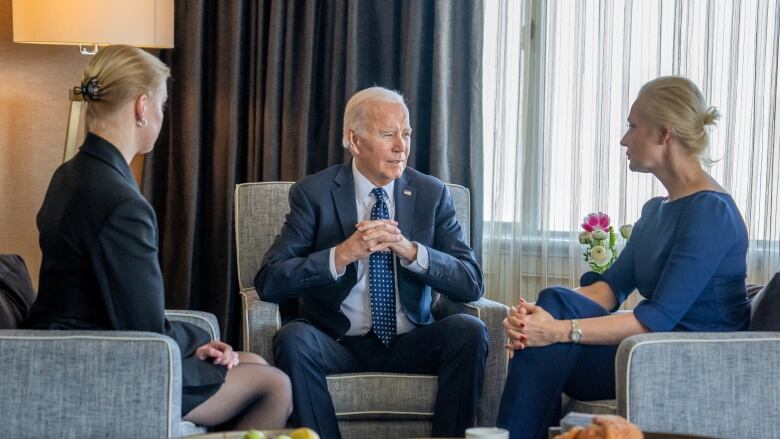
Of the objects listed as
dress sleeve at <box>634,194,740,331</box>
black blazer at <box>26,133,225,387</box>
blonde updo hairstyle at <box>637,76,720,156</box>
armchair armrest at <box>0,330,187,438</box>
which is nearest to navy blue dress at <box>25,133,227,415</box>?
black blazer at <box>26,133,225,387</box>

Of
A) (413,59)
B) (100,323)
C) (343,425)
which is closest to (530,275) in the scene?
(413,59)

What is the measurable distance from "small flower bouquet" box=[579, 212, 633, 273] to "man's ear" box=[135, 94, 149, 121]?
170cm

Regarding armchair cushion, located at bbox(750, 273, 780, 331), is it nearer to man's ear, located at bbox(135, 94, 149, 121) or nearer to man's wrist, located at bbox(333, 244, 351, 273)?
man's wrist, located at bbox(333, 244, 351, 273)

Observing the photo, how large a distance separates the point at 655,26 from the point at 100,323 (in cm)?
239

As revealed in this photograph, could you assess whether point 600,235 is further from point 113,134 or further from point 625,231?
point 113,134

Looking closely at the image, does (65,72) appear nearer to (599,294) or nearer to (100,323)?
(100,323)

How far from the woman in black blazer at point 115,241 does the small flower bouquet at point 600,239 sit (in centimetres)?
143

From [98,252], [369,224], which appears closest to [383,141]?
[369,224]

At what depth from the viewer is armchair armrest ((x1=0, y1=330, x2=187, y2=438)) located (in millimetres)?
2371

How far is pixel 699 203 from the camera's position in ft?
9.05

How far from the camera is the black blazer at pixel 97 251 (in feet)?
7.94

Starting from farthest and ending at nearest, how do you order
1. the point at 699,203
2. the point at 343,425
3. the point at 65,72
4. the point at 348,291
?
the point at 65,72 < the point at 348,291 < the point at 343,425 < the point at 699,203

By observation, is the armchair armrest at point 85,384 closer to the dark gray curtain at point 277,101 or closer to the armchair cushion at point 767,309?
the armchair cushion at point 767,309

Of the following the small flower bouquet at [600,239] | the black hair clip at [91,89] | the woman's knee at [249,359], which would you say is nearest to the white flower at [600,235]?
the small flower bouquet at [600,239]
